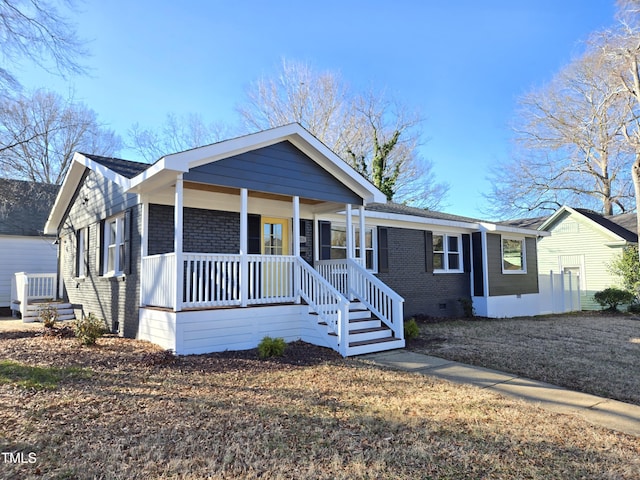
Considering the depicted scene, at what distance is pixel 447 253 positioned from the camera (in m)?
15.0

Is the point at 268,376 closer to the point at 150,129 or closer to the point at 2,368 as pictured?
the point at 2,368

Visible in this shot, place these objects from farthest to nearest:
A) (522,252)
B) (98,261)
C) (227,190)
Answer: (522,252)
(98,261)
(227,190)

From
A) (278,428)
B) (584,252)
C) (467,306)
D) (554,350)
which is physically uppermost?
(584,252)

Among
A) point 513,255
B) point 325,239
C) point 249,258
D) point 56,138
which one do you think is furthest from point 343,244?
point 56,138

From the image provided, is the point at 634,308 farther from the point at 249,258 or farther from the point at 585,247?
the point at 249,258

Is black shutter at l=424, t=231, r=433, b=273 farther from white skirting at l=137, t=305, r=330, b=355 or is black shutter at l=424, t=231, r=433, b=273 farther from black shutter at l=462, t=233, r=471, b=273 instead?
white skirting at l=137, t=305, r=330, b=355

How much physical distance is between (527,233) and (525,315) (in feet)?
10.7

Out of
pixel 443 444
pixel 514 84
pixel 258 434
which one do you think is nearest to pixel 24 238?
pixel 258 434

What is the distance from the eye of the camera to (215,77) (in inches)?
699

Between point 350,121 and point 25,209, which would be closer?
point 25,209

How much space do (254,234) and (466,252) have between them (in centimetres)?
874

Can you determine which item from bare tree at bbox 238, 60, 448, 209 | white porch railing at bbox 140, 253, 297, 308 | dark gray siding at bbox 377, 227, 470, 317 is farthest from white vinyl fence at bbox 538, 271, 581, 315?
white porch railing at bbox 140, 253, 297, 308

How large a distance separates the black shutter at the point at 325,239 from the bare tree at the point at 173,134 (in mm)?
17981

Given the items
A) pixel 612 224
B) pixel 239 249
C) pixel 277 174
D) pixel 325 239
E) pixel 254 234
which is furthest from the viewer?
pixel 612 224
